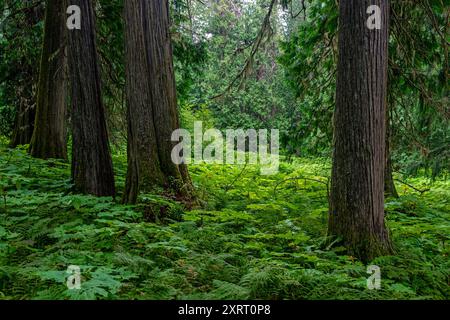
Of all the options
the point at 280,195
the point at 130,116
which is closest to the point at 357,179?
the point at 130,116

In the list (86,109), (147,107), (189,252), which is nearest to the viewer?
(189,252)

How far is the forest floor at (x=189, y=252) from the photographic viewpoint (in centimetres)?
325

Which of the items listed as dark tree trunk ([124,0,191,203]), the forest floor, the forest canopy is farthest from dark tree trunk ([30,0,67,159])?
dark tree trunk ([124,0,191,203])

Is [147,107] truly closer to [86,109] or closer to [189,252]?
[86,109]

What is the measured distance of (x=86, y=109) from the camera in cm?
591

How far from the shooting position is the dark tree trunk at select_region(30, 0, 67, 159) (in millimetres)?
7996

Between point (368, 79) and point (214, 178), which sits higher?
point (368, 79)

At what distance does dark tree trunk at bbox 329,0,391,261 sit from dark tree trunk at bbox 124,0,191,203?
7.97 ft

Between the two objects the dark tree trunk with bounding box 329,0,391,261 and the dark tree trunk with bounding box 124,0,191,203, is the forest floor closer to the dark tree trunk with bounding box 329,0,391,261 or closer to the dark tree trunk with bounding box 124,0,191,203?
the dark tree trunk with bounding box 329,0,391,261

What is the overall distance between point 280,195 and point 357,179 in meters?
3.68

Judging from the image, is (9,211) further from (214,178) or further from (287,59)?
(287,59)

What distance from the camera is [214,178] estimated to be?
8.55 m

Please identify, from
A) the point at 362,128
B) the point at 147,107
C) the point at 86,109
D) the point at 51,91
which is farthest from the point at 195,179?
the point at 362,128

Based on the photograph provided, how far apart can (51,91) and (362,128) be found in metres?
6.14
